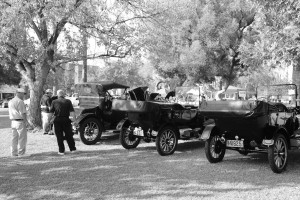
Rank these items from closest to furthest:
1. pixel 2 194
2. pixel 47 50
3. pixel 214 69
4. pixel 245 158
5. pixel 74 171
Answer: pixel 2 194 < pixel 74 171 < pixel 245 158 < pixel 47 50 < pixel 214 69

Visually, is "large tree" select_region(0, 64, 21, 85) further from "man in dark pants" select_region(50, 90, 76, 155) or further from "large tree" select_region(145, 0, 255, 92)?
"man in dark pants" select_region(50, 90, 76, 155)

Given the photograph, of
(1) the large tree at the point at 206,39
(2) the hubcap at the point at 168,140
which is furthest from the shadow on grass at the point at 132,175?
(1) the large tree at the point at 206,39

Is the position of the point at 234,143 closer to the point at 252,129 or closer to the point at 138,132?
the point at 252,129

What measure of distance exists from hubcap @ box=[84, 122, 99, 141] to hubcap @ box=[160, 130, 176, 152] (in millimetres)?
2749

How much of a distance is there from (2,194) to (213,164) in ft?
14.7

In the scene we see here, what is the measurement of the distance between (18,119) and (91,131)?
9.66ft

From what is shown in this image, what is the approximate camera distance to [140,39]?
14.3 meters

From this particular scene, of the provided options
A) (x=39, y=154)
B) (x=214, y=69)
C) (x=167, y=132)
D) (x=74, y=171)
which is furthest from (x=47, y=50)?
(x=214, y=69)

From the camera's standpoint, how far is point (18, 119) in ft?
28.5

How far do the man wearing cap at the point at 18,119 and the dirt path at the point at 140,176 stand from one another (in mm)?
348

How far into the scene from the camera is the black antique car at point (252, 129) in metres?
7.17

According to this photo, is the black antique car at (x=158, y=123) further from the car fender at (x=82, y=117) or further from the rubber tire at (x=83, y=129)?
the car fender at (x=82, y=117)

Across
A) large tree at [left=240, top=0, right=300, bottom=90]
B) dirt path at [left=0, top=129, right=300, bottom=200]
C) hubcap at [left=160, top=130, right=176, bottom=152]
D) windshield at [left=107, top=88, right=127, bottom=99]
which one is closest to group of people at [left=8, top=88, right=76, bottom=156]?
dirt path at [left=0, top=129, right=300, bottom=200]

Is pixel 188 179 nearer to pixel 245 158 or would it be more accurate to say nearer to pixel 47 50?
pixel 245 158
